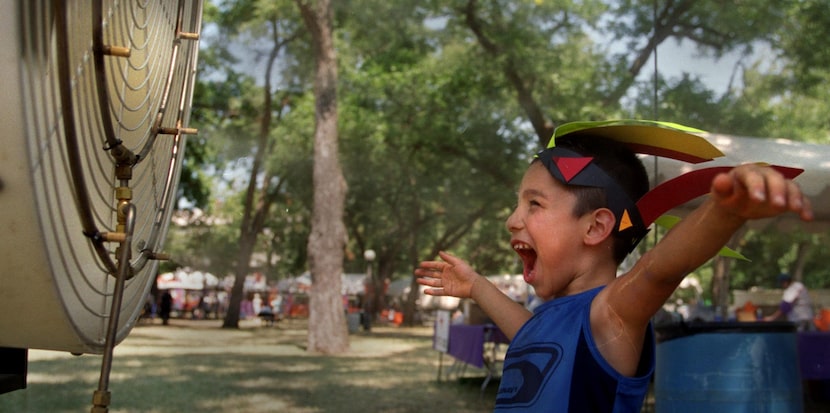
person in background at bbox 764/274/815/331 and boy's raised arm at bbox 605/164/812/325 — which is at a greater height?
boy's raised arm at bbox 605/164/812/325

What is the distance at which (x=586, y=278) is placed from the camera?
149 centimetres

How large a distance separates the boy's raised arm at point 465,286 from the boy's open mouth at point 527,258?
248mm

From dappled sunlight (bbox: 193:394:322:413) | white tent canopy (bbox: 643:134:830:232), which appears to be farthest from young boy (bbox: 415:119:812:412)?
dappled sunlight (bbox: 193:394:322:413)

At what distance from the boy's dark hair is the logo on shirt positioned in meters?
0.26

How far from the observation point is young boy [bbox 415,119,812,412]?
126 cm

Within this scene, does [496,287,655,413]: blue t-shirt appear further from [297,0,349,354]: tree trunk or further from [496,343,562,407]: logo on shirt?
[297,0,349,354]: tree trunk

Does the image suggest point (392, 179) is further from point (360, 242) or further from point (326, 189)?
point (326, 189)

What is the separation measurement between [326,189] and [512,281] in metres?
24.7

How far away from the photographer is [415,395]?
27.7ft

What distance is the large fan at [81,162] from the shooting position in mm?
993

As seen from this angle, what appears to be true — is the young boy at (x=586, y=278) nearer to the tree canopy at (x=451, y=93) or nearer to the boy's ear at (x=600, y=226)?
the boy's ear at (x=600, y=226)

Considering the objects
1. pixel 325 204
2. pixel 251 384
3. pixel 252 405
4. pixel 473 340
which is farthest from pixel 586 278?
pixel 325 204

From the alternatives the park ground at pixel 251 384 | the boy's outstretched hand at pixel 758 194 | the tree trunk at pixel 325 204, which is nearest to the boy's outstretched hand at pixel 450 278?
the boy's outstretched hand at pixel 758 194

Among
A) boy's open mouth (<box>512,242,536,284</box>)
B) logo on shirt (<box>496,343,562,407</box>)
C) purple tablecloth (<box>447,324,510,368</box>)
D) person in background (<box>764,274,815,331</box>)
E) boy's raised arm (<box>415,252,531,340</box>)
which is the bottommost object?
purple tablecloth (<box>447,324,510,368</box>)
